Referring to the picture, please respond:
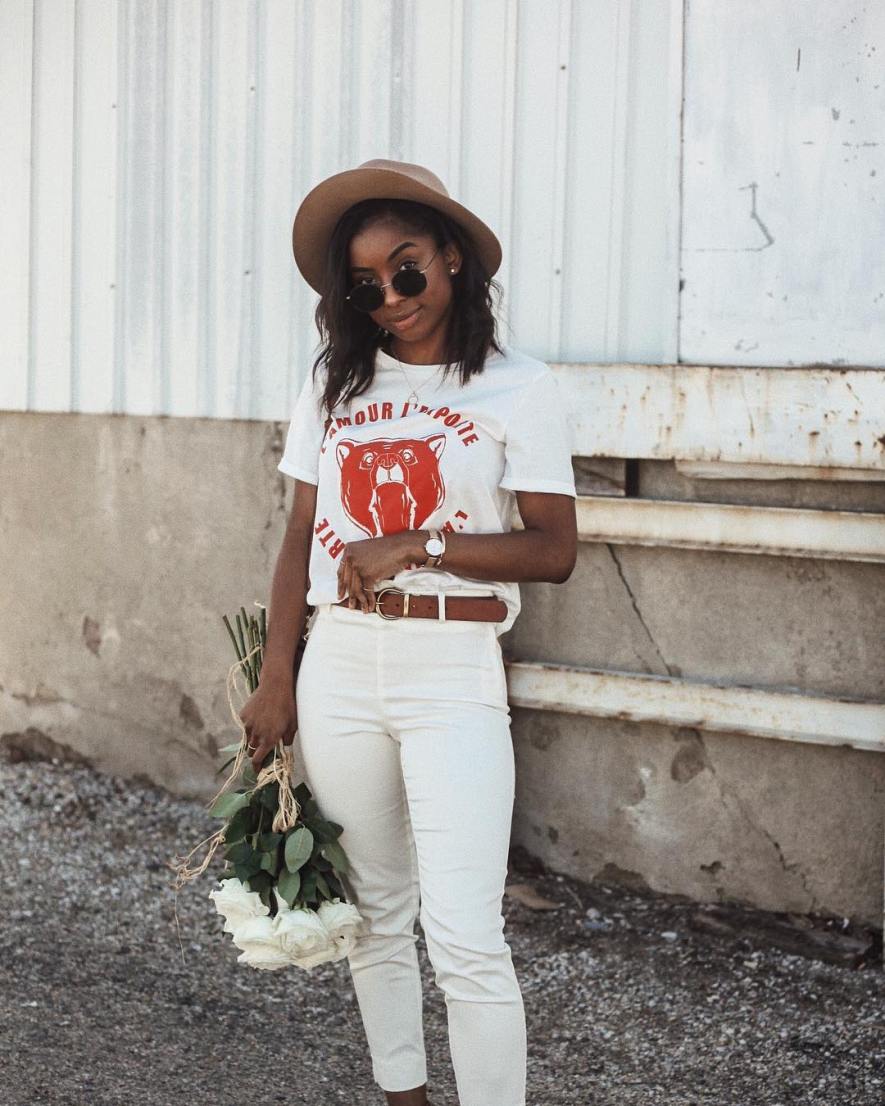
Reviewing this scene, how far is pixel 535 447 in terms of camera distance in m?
2.81

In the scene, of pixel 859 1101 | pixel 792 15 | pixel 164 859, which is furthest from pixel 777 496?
pixel 164 859

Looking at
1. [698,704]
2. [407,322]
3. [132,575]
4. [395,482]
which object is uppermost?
[407,322]

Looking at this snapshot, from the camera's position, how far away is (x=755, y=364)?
4164 mm

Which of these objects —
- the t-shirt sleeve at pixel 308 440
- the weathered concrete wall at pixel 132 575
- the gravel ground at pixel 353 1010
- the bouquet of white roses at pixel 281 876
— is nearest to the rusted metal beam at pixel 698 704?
the gravel ground at pixel 353 1010

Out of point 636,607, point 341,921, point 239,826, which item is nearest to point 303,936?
point 341,921

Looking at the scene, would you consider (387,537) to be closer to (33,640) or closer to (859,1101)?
(859,1101)

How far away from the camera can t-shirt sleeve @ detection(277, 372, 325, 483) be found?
9.86 feet

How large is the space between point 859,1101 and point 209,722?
107 inches

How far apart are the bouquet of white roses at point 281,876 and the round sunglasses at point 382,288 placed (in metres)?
0.93

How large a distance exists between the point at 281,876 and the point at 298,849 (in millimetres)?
104

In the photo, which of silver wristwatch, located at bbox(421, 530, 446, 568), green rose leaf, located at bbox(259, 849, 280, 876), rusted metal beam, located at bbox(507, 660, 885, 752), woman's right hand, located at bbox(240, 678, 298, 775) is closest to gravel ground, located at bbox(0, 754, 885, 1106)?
rusted metal beam, located at bbox(507, 660, 885, 752)

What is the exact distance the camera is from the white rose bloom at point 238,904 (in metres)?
2.94

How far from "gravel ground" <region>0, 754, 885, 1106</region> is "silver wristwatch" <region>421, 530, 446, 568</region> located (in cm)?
143

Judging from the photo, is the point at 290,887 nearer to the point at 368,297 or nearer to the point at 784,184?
the point at 368,297
